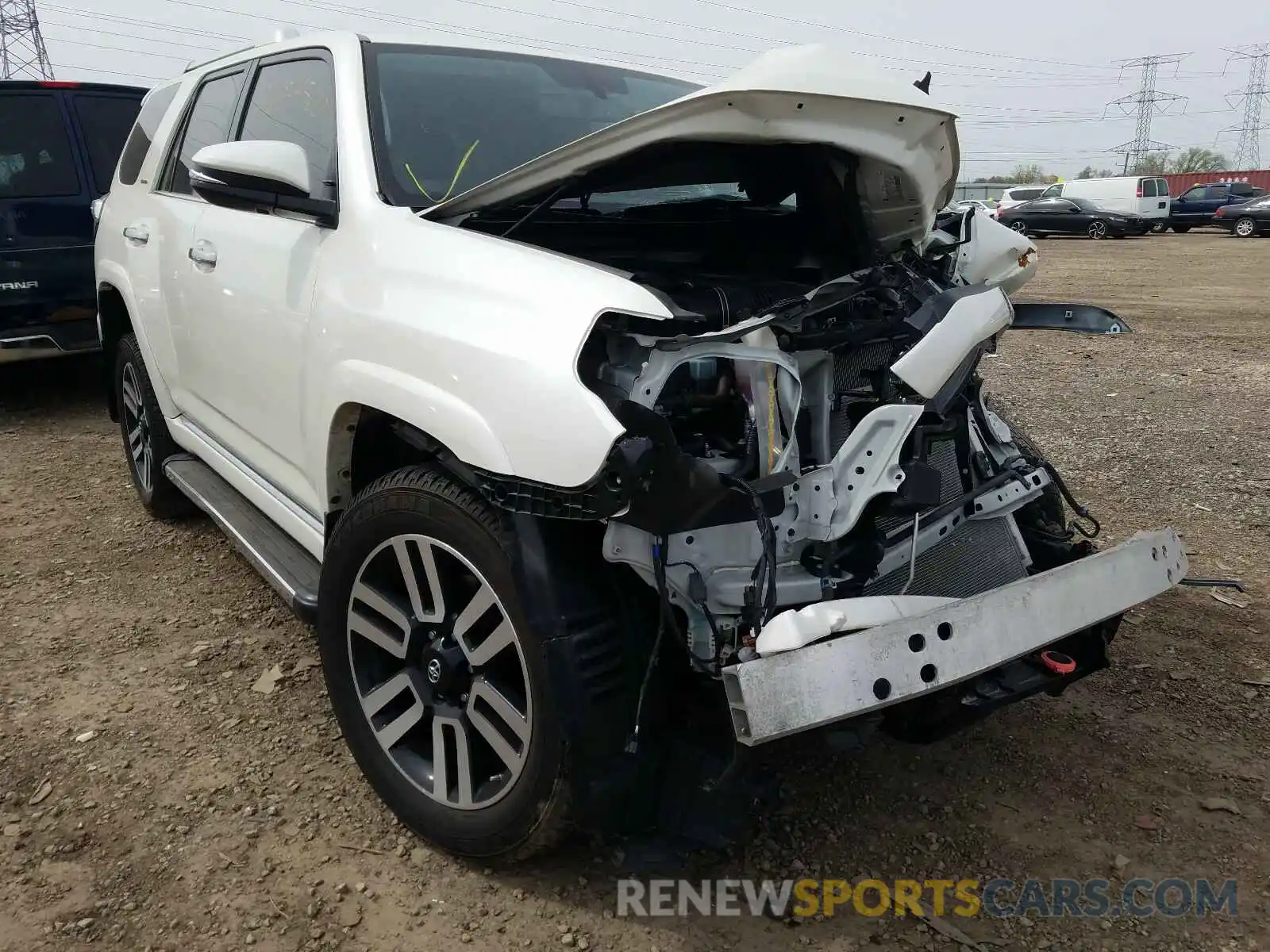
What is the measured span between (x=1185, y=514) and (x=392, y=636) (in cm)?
384

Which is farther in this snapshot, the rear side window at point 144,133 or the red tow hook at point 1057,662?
the rear side window at point 144,133

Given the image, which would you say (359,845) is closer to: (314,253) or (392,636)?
(392,636)

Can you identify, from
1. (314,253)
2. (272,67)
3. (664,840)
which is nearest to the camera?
(664,840)

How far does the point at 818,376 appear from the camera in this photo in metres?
2.26

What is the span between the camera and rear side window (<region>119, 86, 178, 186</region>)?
14.2 feet

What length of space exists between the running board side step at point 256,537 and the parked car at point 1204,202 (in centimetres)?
3047

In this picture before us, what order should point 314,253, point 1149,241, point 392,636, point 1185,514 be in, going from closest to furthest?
point 392,636 → point 314,253 → point 1185,514 → point 1149,241

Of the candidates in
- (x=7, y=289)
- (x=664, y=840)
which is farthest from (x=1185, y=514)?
(x=7, y=289)

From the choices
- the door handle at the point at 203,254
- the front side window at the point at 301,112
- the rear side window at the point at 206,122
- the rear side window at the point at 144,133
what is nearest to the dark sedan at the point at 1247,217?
the rear side window at the point at 144,133

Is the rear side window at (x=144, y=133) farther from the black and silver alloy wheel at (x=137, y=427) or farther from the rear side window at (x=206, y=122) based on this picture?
the black and silver alloy wheel at (x=137, y=427)

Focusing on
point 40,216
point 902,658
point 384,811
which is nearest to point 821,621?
point 902,658

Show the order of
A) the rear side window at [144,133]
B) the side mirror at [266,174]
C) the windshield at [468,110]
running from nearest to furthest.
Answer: the side mirror at [266,174] → the windshield at [468,110] → the rear side window at [144,133]

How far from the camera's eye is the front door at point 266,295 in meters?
2.72

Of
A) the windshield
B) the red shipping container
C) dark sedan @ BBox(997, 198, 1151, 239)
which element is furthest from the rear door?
the red shipping container
